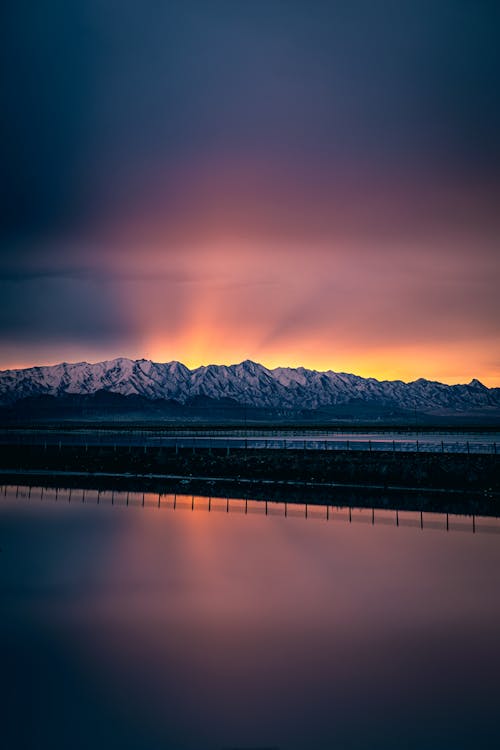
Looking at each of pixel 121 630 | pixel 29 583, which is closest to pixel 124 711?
pixel 121 630

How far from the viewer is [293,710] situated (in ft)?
52.6

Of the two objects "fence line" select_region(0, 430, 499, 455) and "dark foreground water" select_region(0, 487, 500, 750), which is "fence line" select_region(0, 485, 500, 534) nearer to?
"dark foreground water" select_region(0, 487, 500, 750)

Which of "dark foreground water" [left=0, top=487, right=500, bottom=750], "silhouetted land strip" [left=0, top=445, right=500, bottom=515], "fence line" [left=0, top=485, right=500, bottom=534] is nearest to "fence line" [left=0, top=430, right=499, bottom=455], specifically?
"silhouetted land strip" [left=0, top=445, right=500, bottom=515]

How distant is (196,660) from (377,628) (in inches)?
251

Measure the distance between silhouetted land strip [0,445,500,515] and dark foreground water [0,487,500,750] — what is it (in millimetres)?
18030

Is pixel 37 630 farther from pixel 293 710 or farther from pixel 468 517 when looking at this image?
pixel 468 517

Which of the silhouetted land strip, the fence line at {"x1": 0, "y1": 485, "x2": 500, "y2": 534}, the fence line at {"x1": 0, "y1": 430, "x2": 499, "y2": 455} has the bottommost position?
the fence line at {"x1": 0, "y1": 485, "x2": 500, "y2": 534}

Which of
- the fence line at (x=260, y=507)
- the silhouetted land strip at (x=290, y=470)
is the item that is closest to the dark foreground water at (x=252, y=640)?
the fence line at (x=260, y=507)

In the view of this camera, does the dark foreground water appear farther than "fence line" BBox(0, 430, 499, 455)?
No

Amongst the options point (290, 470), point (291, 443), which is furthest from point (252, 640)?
point (291, 443)

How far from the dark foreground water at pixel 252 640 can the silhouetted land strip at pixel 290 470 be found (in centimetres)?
1803

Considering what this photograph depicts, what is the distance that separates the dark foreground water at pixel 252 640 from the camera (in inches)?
603

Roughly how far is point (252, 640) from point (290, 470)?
47.8 metres

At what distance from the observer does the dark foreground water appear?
15328 millimetres
